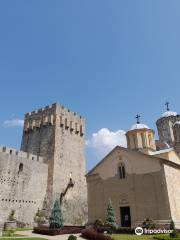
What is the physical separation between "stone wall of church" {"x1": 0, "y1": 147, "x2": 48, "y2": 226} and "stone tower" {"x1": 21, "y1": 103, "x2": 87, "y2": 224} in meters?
1.77

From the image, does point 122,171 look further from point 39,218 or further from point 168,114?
point 168,114

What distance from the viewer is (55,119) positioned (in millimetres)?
37375

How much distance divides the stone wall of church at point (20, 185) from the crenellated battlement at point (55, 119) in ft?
23.0

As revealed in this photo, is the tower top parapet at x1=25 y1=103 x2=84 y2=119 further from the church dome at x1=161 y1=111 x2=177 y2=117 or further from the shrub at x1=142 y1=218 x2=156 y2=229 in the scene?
the shrub at x1=142 y1=218 x2=156 y2=229

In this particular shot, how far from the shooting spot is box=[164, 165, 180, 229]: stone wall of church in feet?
69.6

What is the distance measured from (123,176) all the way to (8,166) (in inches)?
520

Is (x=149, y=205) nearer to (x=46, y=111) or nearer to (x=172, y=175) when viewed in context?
(x=172, y=175)

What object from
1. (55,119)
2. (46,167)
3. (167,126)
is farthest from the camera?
(167,126)

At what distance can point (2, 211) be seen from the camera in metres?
26.9

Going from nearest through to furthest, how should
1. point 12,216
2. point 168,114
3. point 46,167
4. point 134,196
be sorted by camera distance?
point 134,196
point 12,216
point 46,167
point 168,114

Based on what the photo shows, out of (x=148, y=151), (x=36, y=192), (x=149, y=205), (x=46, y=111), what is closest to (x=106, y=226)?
(x=149, y=205)

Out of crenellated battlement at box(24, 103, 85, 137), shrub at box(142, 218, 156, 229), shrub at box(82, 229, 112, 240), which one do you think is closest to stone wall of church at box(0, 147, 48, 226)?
crenellated battlement at box(24, 103, 85, 137)

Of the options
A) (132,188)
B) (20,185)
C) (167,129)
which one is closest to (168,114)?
(167,129)

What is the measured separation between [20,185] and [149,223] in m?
15.9
